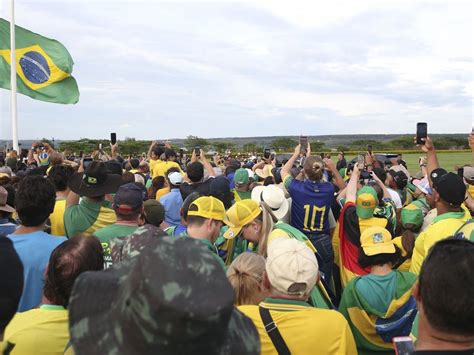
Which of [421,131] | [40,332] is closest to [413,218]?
[421,131]

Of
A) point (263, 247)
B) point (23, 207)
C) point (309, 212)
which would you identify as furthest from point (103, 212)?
point (309, 212)

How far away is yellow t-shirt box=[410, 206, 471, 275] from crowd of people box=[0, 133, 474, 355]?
1 centimetres

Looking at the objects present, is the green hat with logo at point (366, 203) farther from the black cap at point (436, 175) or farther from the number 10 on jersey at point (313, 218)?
the number 10 on jersey at point (313, 218)

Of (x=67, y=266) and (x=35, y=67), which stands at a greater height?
(x=35, y=67)

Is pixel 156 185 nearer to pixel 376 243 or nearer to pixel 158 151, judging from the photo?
pixel 158 151

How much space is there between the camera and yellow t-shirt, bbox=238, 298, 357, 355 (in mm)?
2492

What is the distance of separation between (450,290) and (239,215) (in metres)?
2.56

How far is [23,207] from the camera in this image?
3.44 m

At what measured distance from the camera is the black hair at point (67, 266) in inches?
95.0

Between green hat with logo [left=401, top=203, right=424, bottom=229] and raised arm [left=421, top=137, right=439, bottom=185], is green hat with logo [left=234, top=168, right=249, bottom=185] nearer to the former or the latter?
green hat with logo [left=401, top=203, right=424, bottom=229]

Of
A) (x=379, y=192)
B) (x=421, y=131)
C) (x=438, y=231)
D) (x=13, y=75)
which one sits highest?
(x=13, y=75)

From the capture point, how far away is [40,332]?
2322 millimetres

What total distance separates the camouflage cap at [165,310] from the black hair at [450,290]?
0.89 meters

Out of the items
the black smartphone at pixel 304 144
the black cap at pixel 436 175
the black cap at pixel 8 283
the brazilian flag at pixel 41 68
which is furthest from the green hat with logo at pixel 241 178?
the brazilian flag at pixel 41 68
